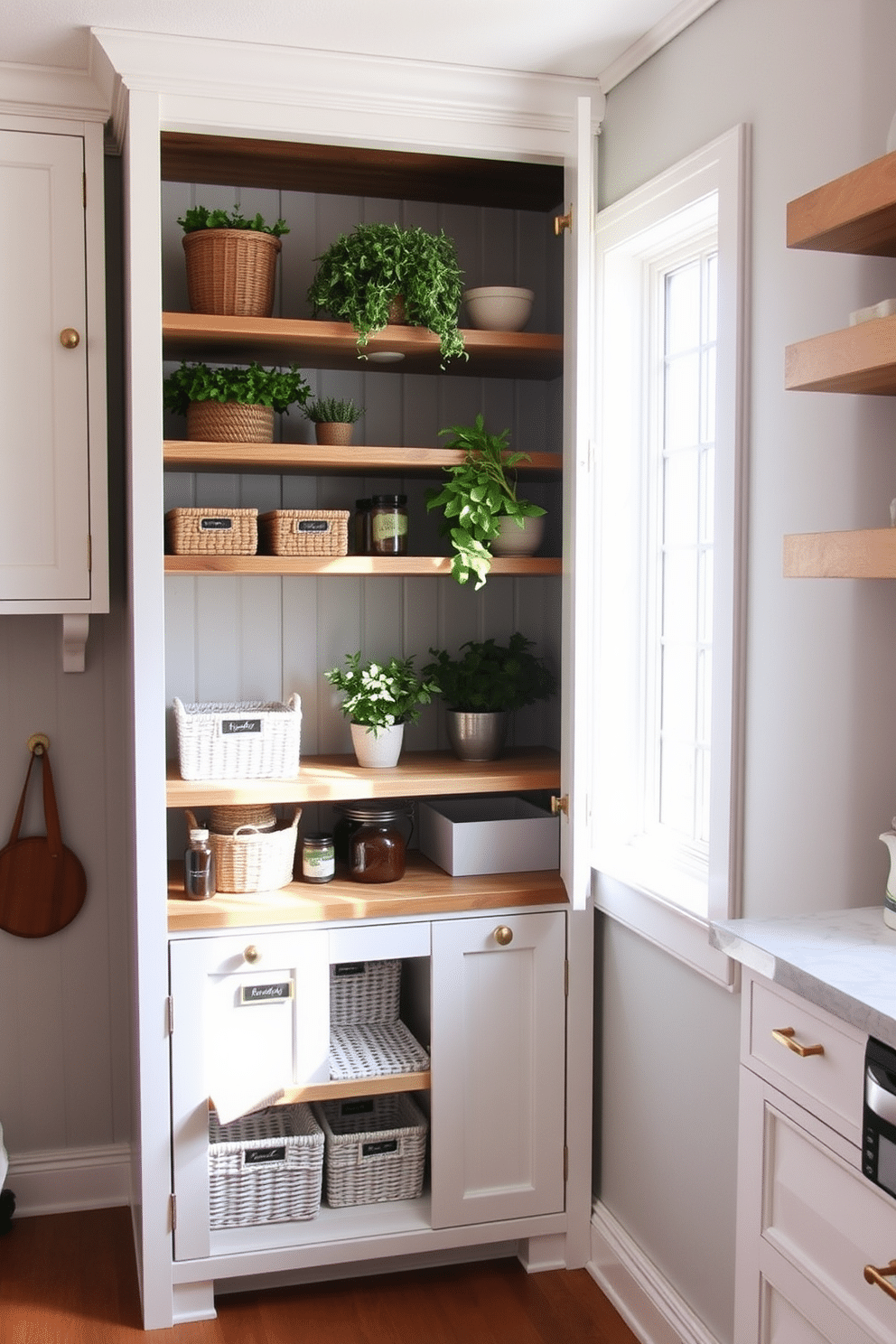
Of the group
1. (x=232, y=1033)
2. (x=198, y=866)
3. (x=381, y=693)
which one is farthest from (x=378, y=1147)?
(x=381, y=693)

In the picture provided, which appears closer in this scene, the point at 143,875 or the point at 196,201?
the point at 143,875

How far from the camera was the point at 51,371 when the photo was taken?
269cm

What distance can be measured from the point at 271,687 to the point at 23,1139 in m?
1.26

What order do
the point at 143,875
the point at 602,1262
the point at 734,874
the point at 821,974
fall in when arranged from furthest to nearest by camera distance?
the point at 602,1262, the point at 143,875, the point at 734,874, the point at 821,974

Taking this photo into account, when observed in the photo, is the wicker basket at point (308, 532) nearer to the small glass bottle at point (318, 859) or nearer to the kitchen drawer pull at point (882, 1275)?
the small glass bottle at point (318, 859)

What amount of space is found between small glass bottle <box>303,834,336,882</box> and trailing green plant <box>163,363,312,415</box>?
0.96 meters

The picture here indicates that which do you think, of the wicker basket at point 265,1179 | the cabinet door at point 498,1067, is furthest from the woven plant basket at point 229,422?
the wicker basket at point 265,1179

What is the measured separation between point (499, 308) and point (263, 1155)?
75.0 inches

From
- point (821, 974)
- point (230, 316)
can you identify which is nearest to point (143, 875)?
point (230, 316)

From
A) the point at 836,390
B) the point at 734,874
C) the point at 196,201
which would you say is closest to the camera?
the point at 836,390

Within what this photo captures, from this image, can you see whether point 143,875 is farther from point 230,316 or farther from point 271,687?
point 230,316

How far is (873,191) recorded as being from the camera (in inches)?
59.2

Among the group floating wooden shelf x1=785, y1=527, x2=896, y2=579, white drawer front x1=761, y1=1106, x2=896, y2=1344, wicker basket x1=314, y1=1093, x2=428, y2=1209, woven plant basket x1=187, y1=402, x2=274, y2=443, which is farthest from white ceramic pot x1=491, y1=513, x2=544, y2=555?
white drawer front x1=761, y1=1106, x2=896, y2=1344

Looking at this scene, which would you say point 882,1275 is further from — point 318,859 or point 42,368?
point 42,368
